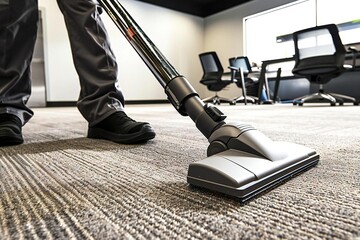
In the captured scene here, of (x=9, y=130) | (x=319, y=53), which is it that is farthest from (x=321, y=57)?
(x=9, y=130)

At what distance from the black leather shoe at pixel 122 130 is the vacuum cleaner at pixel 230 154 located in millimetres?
241

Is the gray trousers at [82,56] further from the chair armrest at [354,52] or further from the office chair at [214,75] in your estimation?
the office chair at [214,75]

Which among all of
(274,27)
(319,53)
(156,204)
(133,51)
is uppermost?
(274,27)

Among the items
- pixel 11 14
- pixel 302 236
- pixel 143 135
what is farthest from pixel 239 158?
pixel 11 14

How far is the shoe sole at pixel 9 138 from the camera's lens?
2.47 feet

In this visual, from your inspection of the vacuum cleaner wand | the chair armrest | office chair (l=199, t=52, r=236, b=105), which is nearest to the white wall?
office chair (l=199, t=52, r=236, b=105)

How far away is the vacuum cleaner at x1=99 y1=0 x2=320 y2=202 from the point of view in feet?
1.07

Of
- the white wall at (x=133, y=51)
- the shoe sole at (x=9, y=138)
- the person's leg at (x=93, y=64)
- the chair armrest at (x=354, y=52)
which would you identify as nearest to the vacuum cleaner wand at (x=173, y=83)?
the person's leg at (x=93, y=64)

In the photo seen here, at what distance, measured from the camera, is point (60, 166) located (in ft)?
1.73

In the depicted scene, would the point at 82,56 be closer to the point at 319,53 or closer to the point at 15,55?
the point at 15,55

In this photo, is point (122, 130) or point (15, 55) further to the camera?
point (15, 55)

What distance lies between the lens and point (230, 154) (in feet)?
1.27

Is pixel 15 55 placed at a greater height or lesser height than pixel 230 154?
greater

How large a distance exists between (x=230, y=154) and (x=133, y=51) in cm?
593
